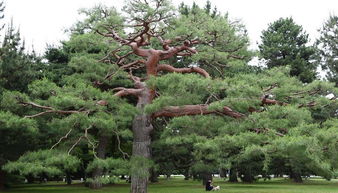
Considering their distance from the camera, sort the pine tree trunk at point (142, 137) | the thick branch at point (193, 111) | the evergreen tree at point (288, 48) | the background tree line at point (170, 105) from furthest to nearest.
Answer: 1. the evergreen tree at point (288, 48)
2. the pine tree trunk at point (142, 137)
3. the thick branch at point (193, 111)
4. the background tree line at point (170, 105)

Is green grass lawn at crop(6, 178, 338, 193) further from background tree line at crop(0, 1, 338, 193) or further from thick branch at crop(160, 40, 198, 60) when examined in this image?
thick branch at crop(160, 40, 198, 60)

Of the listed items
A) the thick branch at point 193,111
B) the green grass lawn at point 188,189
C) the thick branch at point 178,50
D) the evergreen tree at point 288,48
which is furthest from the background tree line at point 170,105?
the evergreen tree at point 288,48

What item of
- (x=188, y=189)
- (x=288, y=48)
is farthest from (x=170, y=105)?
(x=288, y=48)

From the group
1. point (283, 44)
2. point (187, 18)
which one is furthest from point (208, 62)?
point (283, 44)

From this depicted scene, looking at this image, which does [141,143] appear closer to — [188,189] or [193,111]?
[193,111]

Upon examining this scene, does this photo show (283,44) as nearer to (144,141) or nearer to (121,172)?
(144,141)

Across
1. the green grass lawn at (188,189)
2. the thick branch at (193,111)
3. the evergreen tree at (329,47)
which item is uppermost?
the evergreen tree at (329,47)

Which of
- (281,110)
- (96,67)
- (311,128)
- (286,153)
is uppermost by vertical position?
(96,67)

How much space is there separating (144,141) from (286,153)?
418 cm

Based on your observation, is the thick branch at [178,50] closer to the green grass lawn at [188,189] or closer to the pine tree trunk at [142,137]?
the pine tree trunk at [142,137]

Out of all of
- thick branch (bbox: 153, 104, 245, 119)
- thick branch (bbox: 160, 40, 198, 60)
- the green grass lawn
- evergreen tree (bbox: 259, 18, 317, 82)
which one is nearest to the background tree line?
thick branch (bbox: 153, 104, 245, 119)

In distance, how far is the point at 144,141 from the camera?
32.2ft

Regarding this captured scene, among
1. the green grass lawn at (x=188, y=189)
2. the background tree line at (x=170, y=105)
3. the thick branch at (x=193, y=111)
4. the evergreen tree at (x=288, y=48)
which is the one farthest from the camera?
the evergreen tree at (x=288, y=48)

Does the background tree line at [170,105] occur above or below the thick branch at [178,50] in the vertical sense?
below
